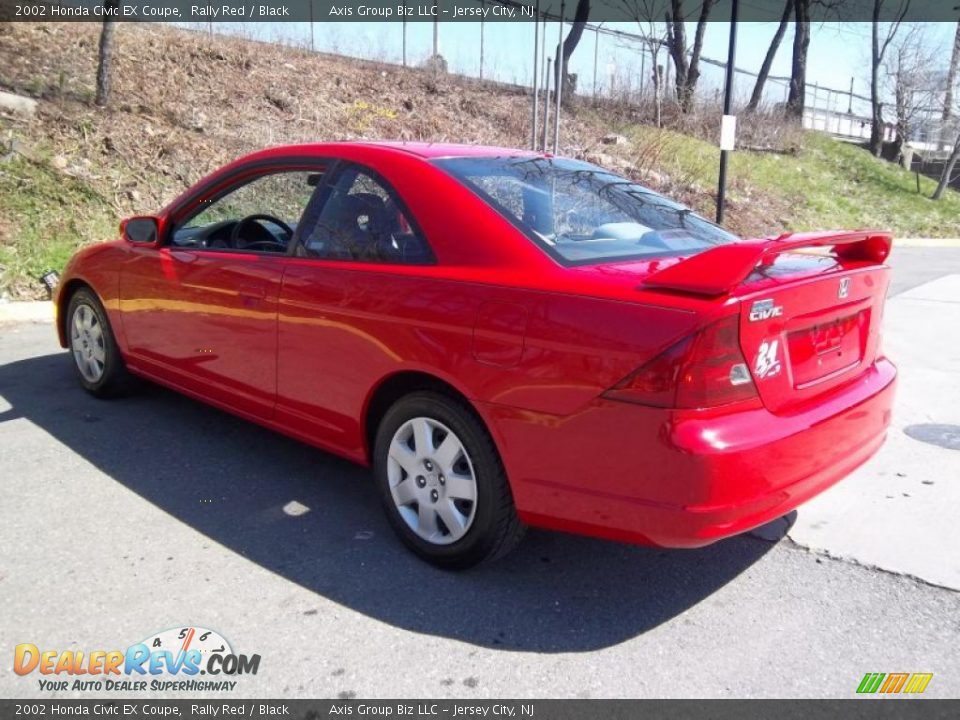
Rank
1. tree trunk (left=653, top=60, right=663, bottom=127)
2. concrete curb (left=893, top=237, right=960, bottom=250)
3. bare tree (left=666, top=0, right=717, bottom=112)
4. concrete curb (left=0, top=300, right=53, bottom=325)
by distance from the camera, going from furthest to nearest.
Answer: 1. bare tree (left=666, top=0, right=717, bottom=112)
2. tree trunk (left=653, top=60, right=663, bottom=127)
3. concrete curb (left=893, top=237, right=960, bottom=250)
4. concrete curb (left=0, top=300, right=53, bottom=325)

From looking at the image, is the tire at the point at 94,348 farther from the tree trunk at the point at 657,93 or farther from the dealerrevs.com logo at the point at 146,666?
the tree trunk at the point at 657,93

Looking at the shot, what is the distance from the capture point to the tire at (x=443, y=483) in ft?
9.57

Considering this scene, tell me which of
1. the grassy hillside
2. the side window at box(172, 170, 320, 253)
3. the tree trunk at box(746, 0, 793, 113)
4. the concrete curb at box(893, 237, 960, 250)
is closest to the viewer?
the side window at box(172, 170, 320, 253)

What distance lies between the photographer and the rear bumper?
7.97 ft

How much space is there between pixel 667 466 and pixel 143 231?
11.1 ft

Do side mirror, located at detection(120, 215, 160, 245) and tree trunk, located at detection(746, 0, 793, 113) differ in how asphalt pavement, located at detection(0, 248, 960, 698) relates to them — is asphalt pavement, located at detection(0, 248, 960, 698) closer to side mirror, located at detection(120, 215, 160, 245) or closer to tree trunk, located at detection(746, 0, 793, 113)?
side mirror, located at detection(120, 215, 160, 245)

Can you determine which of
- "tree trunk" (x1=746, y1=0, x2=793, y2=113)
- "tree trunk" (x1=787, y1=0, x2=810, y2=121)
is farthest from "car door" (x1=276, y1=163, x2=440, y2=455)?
"tree trunk" (x1=787, y1=0, x2=810, y2=121)

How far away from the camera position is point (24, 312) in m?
7.82

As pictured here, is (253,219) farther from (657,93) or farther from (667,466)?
(657,93)

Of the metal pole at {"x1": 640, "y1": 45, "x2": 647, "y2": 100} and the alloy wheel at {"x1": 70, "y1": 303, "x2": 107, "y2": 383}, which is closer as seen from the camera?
the alloy wheel at {"x1": 70, "y1": 303, "x2": 107, "y2": 383}

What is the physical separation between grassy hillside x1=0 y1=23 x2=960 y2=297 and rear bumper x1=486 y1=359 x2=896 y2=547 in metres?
7.58

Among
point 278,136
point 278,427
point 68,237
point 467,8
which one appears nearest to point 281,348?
point 278,427

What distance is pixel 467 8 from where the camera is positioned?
21.0 m
